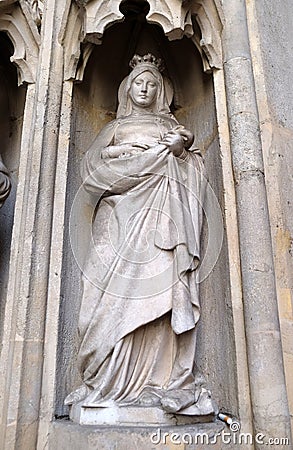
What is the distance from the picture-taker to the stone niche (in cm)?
219

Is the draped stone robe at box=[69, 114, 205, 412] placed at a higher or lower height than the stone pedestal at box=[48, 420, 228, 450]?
higher

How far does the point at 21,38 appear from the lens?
2807 millimetres

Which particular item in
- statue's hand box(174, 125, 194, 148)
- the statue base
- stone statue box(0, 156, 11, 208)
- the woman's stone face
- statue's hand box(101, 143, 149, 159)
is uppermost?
the woman's stone face

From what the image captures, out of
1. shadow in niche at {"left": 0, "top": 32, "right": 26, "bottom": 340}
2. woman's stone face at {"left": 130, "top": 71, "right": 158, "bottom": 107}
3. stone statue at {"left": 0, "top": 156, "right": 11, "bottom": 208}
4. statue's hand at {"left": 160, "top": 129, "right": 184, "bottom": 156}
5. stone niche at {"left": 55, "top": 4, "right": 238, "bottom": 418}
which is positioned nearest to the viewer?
stone niche at {"left": 55, "top": 4, "right": 238, "bottom": 418}

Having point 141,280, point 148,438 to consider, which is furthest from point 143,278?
point 148,438

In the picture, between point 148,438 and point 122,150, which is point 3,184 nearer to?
point 122,150

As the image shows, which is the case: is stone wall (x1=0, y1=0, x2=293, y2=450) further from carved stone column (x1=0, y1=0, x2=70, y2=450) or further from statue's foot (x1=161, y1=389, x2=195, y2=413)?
statue's foot (x1=161, y1=389, x2=195, y2=413)

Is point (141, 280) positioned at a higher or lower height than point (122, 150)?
lower

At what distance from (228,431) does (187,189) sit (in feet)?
3.60

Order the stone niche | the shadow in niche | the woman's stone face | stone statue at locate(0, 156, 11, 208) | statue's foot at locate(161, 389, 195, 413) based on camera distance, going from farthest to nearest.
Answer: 1. the shadow in niche
2. the woman's stone face
3. stone statue at locate(0, 156, 11, 208)
4. the stone niche
5. statue's foot at locate(161, 389, 195, 413)

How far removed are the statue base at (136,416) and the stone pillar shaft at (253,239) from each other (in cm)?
26

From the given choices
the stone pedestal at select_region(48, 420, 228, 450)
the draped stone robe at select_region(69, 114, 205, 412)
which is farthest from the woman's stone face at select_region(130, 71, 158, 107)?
the stone pedestal at select_region(48, 420, 228, 450)

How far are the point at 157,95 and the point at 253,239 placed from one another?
3.70ft

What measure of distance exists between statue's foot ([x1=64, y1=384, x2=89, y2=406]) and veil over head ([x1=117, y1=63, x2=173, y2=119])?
4.86ft
